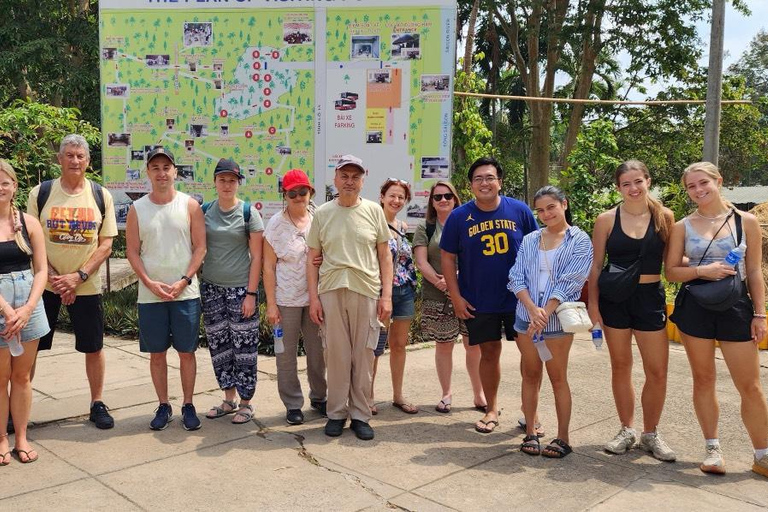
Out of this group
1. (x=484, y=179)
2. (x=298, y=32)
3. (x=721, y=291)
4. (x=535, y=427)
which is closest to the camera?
(x=721, y=291)

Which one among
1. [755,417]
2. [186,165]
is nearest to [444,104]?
[186,165]

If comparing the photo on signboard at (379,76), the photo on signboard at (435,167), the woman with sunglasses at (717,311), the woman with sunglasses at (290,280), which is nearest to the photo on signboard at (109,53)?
the photo on signboard at (379,76)

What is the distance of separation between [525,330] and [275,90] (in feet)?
14.1

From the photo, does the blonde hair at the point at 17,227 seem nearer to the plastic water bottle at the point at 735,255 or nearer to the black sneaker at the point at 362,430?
the black sneaker at the point at 362,430

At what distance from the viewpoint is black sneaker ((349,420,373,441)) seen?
4.63 m

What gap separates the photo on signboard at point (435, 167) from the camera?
7.30 meters

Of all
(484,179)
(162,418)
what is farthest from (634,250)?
(162,418)

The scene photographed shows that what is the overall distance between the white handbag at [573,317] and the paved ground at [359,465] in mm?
857

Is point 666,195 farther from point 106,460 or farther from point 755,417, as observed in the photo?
point 106,460

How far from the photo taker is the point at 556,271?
425cm

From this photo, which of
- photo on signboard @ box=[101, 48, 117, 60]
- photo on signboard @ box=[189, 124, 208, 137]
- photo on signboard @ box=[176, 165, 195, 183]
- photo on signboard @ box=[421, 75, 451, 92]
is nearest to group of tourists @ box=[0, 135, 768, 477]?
photo on signboard @ box=[421, 75, 451, 92]

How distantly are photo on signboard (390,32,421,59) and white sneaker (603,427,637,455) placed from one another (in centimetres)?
442

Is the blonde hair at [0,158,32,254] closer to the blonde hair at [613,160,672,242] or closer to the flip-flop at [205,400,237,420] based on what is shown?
the flip-flop at [205,400,237,420]

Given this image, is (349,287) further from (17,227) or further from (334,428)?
(17,227)
